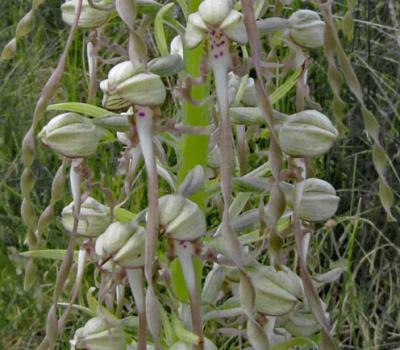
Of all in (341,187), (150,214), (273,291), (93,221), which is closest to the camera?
(150,214)

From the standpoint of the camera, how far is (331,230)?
2.30 metres

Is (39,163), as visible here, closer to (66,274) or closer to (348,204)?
(348,204)

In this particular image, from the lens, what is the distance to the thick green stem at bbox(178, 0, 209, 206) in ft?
4.05

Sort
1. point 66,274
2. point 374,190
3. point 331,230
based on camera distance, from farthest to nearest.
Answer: point 374,190 → point 331,230 → point 66,274

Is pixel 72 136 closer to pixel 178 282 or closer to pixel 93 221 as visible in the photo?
pixel 93 221

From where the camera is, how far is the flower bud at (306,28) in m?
1.32

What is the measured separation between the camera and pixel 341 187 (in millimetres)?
2533

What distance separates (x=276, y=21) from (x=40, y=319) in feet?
3.64

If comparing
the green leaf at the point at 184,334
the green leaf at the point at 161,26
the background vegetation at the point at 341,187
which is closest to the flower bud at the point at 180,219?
the green leaf at the point at 184,334

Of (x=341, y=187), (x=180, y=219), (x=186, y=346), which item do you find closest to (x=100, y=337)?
(x=186, y=346)

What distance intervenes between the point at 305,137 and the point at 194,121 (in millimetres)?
151

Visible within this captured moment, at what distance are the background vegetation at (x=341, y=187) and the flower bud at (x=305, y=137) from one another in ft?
2.68

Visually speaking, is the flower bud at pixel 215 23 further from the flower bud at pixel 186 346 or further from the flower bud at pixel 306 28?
the flower bud at pixel 186 346

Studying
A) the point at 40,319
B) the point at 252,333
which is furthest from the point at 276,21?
the point at 40,319
